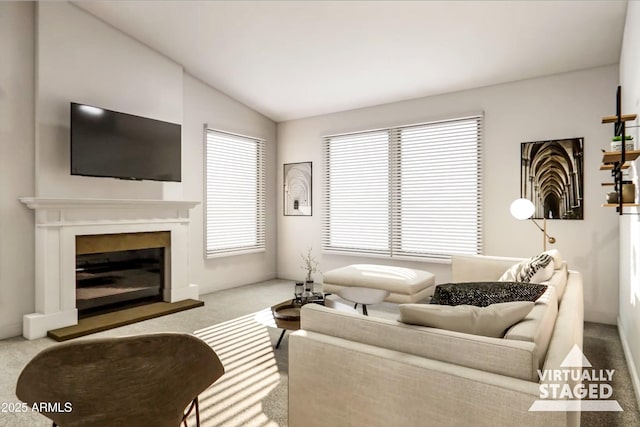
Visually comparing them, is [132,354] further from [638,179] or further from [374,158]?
[374,158]

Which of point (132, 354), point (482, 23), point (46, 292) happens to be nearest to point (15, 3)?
point (46, 292)

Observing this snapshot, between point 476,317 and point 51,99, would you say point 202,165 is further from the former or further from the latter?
point 476,317

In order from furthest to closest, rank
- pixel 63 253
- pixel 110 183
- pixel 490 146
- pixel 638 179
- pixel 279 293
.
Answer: pixel 279 293 < pixel 490 146 < pixel 110 183 < pixel 63 253 < pixel 638 179

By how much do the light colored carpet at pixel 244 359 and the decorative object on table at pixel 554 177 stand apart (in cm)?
120

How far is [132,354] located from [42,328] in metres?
3.10

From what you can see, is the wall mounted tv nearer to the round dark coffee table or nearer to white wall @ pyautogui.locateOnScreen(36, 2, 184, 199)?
white wall @ pyautogui.locateOnScreen(36, 2, 184, 199)

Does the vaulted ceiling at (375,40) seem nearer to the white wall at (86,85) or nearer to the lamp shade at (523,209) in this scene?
the white wall at (86,85)

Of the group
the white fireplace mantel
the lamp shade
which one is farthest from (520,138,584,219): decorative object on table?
the white fireplace mantel

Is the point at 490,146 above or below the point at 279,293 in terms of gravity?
above

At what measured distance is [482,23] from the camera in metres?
3.42

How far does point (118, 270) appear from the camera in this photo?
14.2 ft

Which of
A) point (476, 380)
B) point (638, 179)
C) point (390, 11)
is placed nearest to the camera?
point (476, 380)

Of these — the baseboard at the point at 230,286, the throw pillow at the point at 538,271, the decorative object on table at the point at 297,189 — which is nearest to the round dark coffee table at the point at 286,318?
the throw pillow at the point at 538,271

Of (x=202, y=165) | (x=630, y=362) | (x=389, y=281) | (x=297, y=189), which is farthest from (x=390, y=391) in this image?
(x=297, y=189)
